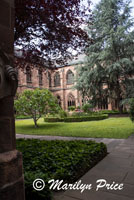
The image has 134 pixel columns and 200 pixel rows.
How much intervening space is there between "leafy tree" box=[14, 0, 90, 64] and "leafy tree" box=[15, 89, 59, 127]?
13.3ft

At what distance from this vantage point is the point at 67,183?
7.99ft

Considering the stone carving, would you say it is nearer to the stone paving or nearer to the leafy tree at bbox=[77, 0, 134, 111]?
the stone paving

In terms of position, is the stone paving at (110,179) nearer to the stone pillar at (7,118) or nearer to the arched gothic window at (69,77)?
the stone pillar at (7,118)

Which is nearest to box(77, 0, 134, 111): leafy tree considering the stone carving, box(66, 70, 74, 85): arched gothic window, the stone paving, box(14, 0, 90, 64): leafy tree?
box(14, 0, 90, 64): leafy tree

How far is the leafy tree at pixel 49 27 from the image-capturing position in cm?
479

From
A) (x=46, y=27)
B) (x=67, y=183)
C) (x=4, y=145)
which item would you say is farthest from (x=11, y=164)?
(x=46, y=27)

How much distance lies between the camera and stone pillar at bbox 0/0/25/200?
144 centimetres

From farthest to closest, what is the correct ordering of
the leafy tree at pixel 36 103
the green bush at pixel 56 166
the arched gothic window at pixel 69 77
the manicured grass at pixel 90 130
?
the arched gothic window at pixel 69 77 < the leafy tree at pixel 36 103 < the manicured grass at pixel 90 130 < the green bush at pixel 56 166

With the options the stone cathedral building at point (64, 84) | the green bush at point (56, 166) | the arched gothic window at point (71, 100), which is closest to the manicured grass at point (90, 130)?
the green bush at point (56, 166)

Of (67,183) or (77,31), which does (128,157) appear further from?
(77,31)

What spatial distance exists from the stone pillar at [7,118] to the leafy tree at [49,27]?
3.52 meters

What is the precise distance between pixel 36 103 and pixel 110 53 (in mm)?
11706

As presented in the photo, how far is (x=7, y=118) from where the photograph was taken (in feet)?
5.02

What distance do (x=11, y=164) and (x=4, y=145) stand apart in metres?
0.20
